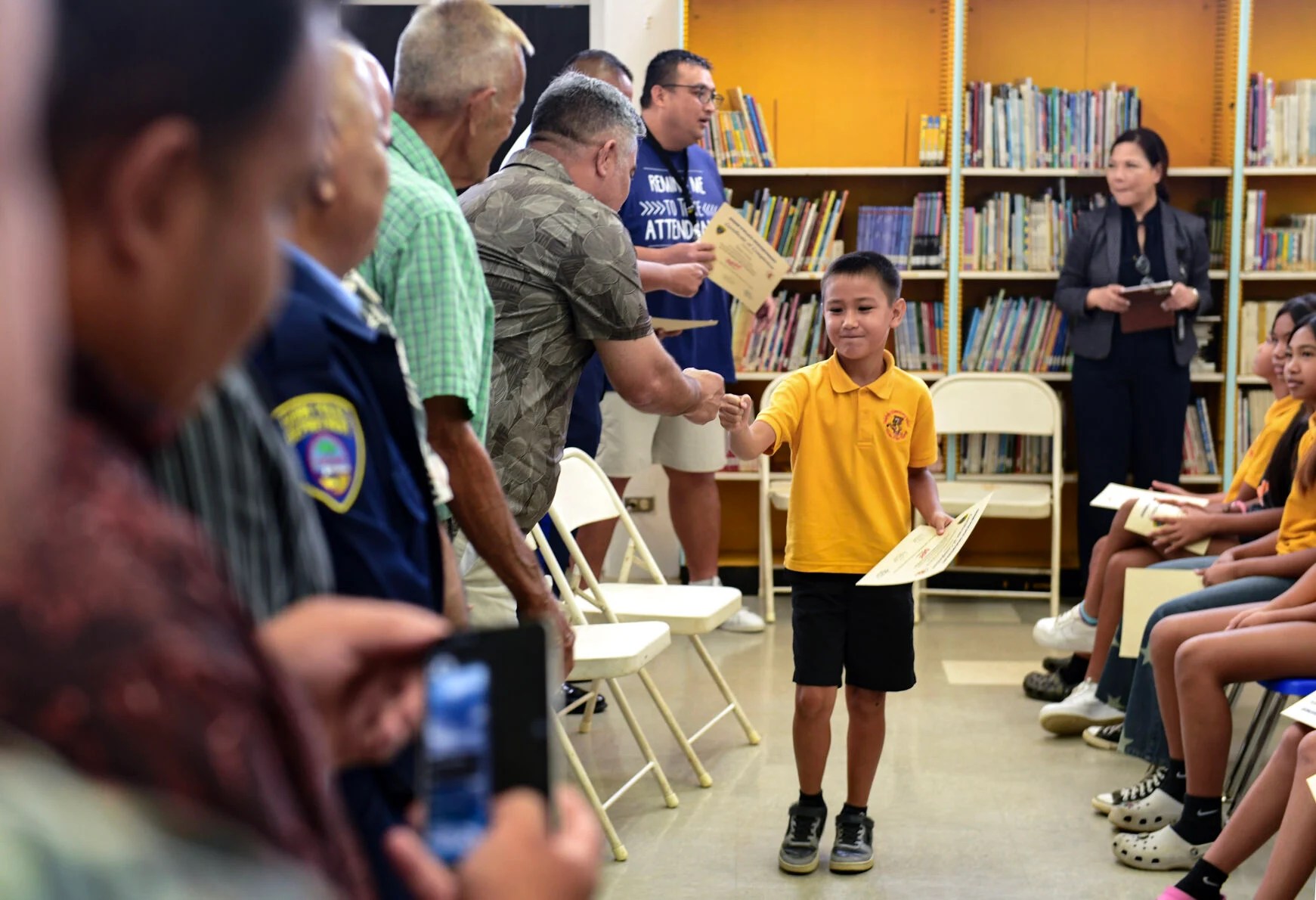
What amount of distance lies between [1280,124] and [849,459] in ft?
11.8

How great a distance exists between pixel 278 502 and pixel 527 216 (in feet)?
5.66

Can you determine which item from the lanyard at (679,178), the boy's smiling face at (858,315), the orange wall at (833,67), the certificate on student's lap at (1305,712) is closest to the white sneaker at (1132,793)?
the certificate on student's lap at (1305,712)

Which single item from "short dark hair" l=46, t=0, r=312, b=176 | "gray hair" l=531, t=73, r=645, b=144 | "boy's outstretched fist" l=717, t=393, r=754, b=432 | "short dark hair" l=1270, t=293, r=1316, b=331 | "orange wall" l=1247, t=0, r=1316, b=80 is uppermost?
"orange wall" l=1247, t=0, r=1316, b=80

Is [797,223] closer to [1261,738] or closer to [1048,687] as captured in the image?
[1048,687]

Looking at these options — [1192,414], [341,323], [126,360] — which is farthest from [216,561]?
[1192,414]

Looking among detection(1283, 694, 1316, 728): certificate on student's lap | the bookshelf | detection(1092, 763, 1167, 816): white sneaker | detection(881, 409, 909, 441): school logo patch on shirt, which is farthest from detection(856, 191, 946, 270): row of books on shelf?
detection(1283, 694, 1316, 728): certificate on student's lap

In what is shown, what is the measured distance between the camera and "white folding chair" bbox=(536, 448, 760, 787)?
11.4 feet

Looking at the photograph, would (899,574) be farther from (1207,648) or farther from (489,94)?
(489,94)

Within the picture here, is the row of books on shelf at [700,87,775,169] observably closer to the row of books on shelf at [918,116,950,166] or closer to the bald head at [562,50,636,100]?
the row of books on shelf at [918,116,950,166]

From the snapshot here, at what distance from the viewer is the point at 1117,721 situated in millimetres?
3814

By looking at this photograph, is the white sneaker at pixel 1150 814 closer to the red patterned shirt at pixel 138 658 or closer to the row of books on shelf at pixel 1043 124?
the red patterned shirt at pixel 138 658

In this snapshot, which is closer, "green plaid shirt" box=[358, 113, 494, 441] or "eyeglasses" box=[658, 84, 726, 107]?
"green plaid shirt" box=[358, 113, 494, 441]

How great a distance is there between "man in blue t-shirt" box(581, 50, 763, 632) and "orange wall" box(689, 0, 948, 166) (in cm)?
104

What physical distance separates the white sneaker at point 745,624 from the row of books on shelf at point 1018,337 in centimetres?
150
